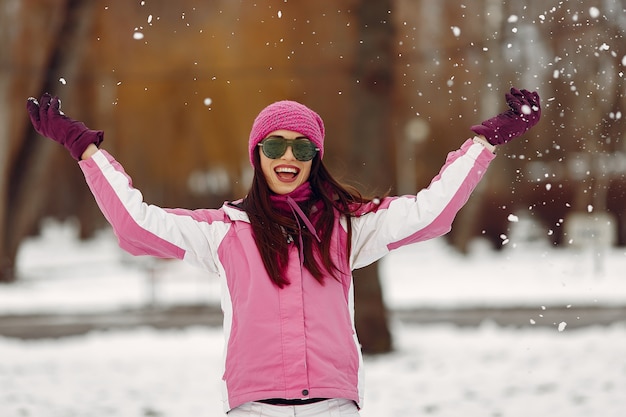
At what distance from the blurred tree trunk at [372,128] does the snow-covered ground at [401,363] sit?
0.40 metres

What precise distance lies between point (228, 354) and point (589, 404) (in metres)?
5.06

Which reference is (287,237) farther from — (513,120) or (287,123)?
(513,120)

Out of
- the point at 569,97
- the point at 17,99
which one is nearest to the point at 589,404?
the point at 569,97

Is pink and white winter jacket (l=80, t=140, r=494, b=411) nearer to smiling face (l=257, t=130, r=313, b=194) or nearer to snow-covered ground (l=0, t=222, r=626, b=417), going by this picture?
smiling face (l=257, t=130, r=313, b=194)

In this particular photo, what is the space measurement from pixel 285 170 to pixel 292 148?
7 cm

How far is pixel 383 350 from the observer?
34.6 ft

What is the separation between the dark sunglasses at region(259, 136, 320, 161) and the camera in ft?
10.3

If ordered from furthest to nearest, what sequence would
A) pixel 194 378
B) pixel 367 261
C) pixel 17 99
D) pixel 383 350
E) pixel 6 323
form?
1. pixel 17 99
2. pixel 6 323
3. pixel 383 350
4. pixel 194 378
5. pixel 367 261

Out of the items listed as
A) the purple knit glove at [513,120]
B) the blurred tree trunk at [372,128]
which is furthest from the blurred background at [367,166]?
the purple knit glove at [513,120]

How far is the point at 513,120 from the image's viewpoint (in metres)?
3.28

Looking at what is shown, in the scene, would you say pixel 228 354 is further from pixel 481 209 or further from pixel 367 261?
pixel 481 209

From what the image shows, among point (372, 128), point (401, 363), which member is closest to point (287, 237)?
point (401, 363)

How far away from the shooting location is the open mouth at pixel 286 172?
10.3 ft

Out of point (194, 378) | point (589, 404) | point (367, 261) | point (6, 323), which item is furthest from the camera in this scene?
point (6, 323)
